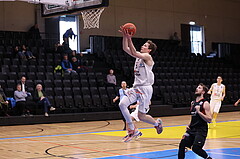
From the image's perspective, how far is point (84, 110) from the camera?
703 inches

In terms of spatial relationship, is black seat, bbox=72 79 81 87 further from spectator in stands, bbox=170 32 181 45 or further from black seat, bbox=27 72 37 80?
spectator in stands, bbox=170 32 181 45

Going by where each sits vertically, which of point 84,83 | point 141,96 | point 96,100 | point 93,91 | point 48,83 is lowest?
point 96,100

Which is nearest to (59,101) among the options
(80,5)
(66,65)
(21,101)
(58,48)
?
(21,101)

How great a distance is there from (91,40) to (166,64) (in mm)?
4382

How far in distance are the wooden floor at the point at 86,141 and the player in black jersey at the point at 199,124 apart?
128cm

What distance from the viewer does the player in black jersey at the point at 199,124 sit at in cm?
672

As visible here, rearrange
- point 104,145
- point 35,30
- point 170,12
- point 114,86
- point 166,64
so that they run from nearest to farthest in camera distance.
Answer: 1. point 104,145
2. point 114,86
3. point 35,30
4. point 166,64
5. point 170,12

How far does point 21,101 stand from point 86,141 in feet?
18.0

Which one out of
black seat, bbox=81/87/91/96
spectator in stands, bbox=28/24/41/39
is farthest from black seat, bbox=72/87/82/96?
spectator in stands, bbox=28/24/41/39

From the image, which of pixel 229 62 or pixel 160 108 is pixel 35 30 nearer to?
pixel 160 108

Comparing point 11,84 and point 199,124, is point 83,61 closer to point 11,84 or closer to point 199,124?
point 11,84

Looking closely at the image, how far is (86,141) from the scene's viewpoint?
10789 mm

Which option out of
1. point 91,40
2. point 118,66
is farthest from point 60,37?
point 118,66

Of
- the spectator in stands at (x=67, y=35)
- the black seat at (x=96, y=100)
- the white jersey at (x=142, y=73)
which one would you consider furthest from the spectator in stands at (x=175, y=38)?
→ the white jersey at (x=142, y=73)
